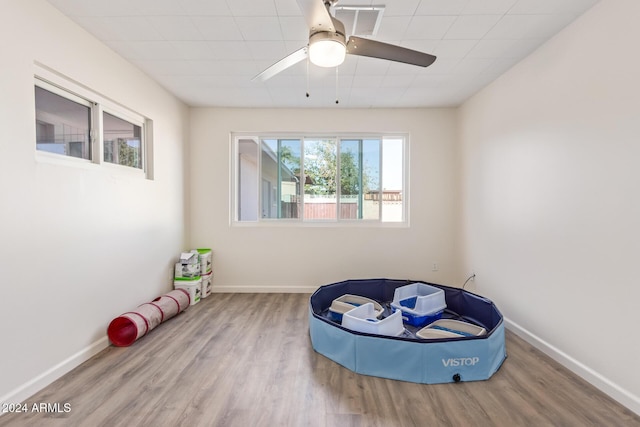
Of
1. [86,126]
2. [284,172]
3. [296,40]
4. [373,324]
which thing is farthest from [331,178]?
[86,126]

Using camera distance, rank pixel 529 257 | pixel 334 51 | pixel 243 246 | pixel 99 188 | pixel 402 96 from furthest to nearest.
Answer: pixel 243 246
pixel 402 96
pixel 529 257
pixel 99 188
pixel 334 51

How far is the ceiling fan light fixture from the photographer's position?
5.32ft

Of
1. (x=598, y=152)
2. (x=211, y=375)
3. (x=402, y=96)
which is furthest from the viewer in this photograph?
(x=402, y=96)

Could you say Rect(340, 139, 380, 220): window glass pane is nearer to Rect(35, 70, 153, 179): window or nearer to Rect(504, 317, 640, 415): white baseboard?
Rect(504, 317, 640, 415): white baseboard

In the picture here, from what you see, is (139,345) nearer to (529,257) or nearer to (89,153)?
(89,153)

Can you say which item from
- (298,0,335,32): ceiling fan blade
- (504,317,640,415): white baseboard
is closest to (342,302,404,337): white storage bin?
(504,317,640,415): white baseboard

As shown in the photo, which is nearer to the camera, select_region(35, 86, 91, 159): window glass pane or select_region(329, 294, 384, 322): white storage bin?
select_region(35, 86, 91, 159): window glass pane

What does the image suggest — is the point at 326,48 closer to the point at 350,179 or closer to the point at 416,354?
the point at 416,354

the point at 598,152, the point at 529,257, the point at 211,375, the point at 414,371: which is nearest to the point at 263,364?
the point at 211,375

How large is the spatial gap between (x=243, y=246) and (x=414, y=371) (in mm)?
2917

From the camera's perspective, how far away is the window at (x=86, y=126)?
6.84 ft

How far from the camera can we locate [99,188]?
8.08 ft

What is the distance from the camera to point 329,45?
1.63m

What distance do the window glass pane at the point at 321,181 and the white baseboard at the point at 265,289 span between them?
1.09 m
